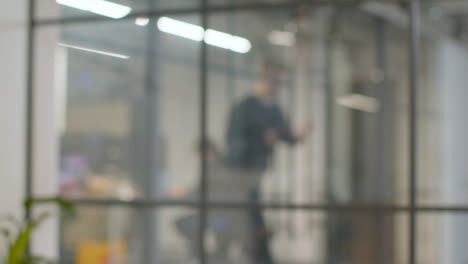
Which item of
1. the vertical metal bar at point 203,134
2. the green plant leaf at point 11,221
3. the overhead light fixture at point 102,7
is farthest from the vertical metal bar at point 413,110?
the green plant leaf at point 11,221

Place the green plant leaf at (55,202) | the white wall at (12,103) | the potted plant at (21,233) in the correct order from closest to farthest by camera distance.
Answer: the potted plant at (21,233)
the green plant leaf at (55,202)
the white wall at (12,103)

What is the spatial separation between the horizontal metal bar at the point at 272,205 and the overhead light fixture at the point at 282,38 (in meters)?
0.90

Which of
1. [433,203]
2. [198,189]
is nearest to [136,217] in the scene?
Answer: [198,189]

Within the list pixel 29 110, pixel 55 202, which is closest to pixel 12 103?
pixel 29 110

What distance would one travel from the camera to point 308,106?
378 centimetres

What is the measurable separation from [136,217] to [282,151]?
96 centimetres

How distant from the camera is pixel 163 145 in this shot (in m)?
3.98

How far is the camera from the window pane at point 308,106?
3.70 m

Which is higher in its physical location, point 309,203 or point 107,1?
point 107,1

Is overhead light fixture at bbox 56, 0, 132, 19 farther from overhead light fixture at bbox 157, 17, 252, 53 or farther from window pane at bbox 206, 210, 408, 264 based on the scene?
window pane at bbox 206, 210, 408, 264

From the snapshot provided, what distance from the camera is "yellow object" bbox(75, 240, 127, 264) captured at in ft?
13.3

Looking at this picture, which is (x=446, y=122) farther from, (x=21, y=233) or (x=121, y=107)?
(x=21, y=233)

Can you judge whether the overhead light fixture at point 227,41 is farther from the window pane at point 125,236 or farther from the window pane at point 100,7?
the window pane at point 125,236

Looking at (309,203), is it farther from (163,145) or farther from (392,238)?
(163,145)
